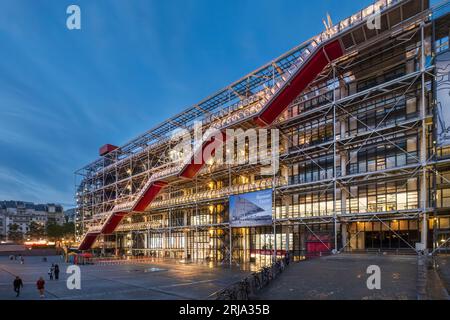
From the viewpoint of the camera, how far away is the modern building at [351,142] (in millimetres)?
19125

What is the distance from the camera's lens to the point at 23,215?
4884 inches

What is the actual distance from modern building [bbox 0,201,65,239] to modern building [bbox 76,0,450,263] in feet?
348

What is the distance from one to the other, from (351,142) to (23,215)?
136 meters

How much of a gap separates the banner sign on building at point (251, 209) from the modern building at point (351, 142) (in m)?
0.48

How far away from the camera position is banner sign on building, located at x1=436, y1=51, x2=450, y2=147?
695 inches

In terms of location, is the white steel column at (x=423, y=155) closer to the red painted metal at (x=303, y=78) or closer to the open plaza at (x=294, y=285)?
the open plaza at (x=294, y=285)

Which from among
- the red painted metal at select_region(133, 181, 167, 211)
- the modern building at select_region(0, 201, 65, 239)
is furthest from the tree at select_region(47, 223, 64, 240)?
the red painted metal at select_region(133, 181, 167, 211)

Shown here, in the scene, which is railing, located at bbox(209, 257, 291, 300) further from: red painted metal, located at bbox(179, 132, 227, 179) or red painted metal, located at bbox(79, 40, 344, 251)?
red painted metal, located at bbox(179, 132, 227, 179)

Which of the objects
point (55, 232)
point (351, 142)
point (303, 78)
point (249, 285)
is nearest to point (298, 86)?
point (303, 78)

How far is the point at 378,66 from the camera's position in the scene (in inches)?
893

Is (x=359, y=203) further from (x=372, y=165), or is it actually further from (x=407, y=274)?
(x=407, y=274)
